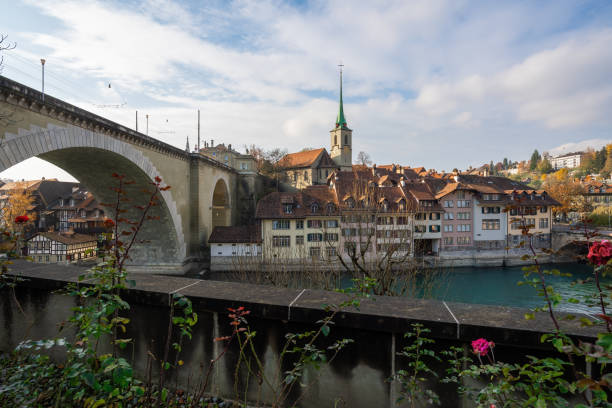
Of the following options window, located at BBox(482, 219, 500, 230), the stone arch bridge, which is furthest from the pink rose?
window, located at BBox(482, 219, 500, 230)

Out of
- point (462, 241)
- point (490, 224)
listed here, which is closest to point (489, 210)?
point (490, 224)

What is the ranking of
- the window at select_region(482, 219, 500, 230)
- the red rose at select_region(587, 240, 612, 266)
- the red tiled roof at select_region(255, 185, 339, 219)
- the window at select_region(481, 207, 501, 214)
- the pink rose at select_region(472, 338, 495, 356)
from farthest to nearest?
the window at select_region(481, 207, 501, 214)
the window at select_region(482, 219, 500, 230)
the red tiled roof at select_region(255, 185, 339, 219)
the pink rose at select_region(472, 338, 495, 356)
the red rose at select_region(587, 240, 612, 266)

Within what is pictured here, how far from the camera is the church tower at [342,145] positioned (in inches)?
A: 2258

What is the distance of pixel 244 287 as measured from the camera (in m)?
2.31

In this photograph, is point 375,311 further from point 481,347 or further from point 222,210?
point 222,210

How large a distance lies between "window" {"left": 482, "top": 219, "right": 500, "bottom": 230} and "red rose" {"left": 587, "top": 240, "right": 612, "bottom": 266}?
3418 cm

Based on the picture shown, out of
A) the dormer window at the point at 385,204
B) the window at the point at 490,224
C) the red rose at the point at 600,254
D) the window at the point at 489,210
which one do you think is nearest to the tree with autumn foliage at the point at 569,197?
the window at the point at 489,210

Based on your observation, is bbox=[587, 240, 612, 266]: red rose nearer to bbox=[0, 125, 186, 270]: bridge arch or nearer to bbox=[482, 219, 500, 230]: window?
bbox=[0, 125, 186, 270]: bridge arch

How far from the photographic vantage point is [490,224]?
31.4m

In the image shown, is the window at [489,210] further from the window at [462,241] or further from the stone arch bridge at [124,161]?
the stone arch bridge at [124,161]

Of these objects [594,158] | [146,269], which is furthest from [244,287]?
[594,158]

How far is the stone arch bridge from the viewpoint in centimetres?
1085

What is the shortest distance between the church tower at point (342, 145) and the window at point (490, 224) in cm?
2825

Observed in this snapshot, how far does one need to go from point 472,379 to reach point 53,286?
9.67 ft
